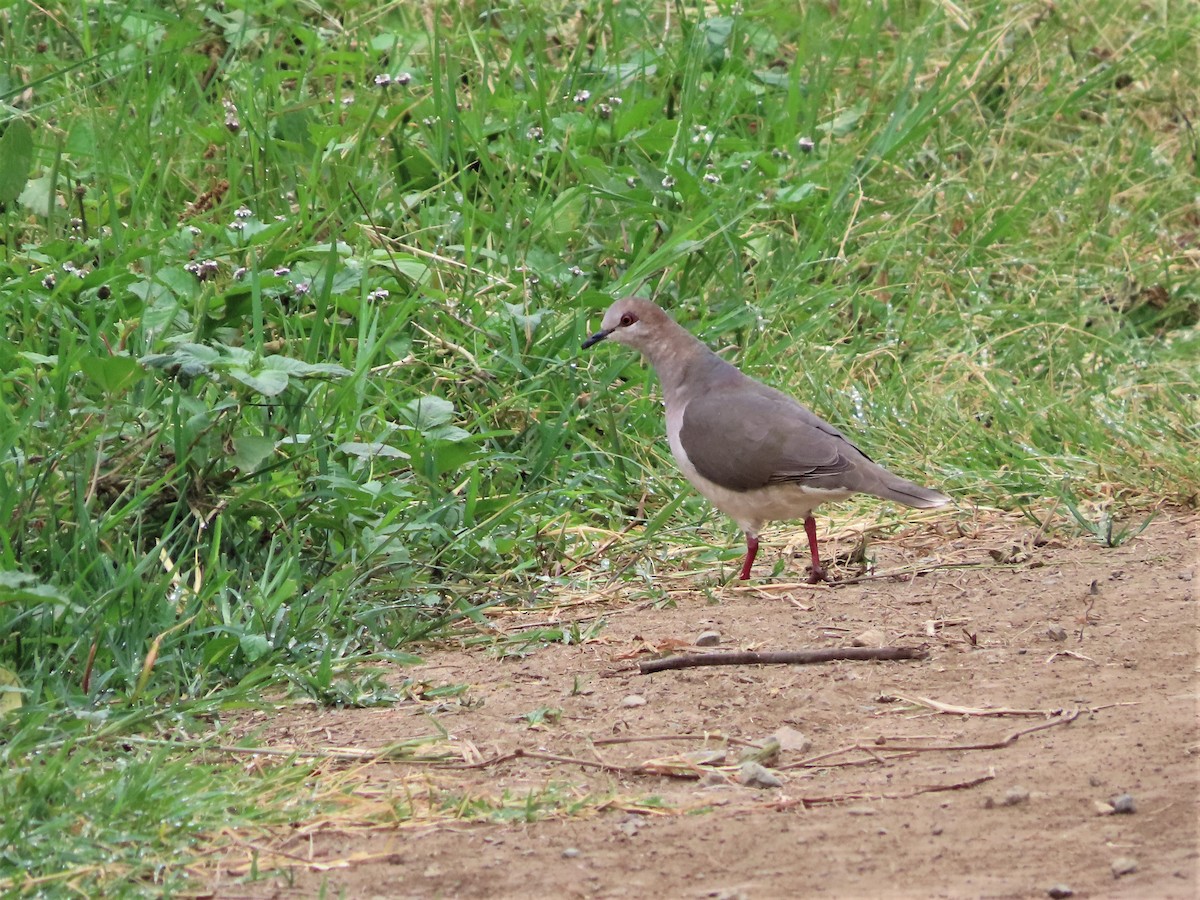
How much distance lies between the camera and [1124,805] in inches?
118

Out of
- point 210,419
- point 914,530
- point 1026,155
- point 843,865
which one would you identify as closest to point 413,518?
point 210,419

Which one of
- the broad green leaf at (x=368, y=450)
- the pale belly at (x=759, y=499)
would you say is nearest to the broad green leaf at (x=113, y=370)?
the broad green leaf at (x=368, y=450)

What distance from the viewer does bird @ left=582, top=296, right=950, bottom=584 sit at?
199 inches

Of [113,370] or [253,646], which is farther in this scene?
[113,370]

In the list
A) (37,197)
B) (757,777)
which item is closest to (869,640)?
(757,777)

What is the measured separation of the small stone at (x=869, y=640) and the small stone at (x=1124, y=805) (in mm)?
1273

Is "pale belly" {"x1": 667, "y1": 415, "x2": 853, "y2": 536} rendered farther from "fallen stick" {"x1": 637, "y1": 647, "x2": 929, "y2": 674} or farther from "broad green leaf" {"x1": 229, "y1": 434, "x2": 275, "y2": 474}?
"broad green leaf" {"x1": 229, "y1": 434, "x2": 275, "y2": 474}

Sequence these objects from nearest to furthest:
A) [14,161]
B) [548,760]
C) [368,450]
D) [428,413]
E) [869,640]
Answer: [548,760]
[869,640]
[368,450]
[428,413]
[14,161]

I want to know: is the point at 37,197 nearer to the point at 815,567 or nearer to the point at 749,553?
the point at 749,553

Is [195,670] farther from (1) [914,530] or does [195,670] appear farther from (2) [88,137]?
(2) [88,137]

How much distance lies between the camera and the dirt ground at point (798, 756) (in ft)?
9.37

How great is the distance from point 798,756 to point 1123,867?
0.89m

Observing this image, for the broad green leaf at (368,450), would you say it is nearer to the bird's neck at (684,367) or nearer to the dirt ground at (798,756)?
the dirt ground at (798,756)

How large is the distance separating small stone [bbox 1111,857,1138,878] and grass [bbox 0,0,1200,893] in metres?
1.54
